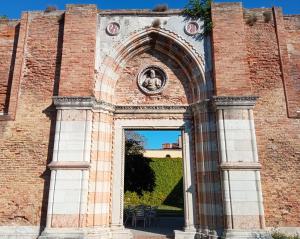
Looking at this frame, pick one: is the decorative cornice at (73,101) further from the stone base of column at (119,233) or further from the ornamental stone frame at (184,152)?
the stone base of column at (119,233)

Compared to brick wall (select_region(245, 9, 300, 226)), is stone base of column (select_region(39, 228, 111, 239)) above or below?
below

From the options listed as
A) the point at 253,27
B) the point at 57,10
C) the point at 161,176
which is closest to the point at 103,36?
the point at 57,10

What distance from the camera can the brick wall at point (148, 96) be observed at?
30.2 feet

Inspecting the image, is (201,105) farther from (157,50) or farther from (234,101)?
(157,50)

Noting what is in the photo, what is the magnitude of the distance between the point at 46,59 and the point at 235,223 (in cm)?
696

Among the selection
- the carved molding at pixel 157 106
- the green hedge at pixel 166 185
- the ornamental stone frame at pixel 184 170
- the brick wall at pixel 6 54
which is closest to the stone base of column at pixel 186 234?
the ornamental stone frame at pixel 184 170

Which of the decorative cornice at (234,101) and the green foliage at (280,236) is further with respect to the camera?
the decorative cornice at (234,101)

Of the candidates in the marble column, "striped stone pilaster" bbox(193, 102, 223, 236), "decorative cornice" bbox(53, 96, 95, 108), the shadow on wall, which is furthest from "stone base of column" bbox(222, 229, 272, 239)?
the shadow on wall

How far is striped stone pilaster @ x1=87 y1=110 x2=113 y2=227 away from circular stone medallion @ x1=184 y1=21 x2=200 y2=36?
11.4ft

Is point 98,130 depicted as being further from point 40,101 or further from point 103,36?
point 103,36

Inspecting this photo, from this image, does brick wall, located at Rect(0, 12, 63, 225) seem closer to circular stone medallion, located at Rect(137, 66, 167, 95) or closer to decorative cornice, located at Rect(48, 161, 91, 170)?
decorative cornice, located at Rect(48, 161, 91, 170)

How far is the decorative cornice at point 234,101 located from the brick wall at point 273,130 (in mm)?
447

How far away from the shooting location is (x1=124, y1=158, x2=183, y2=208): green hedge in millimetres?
21766

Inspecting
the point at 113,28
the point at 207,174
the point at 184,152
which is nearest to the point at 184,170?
the point at 184,152
